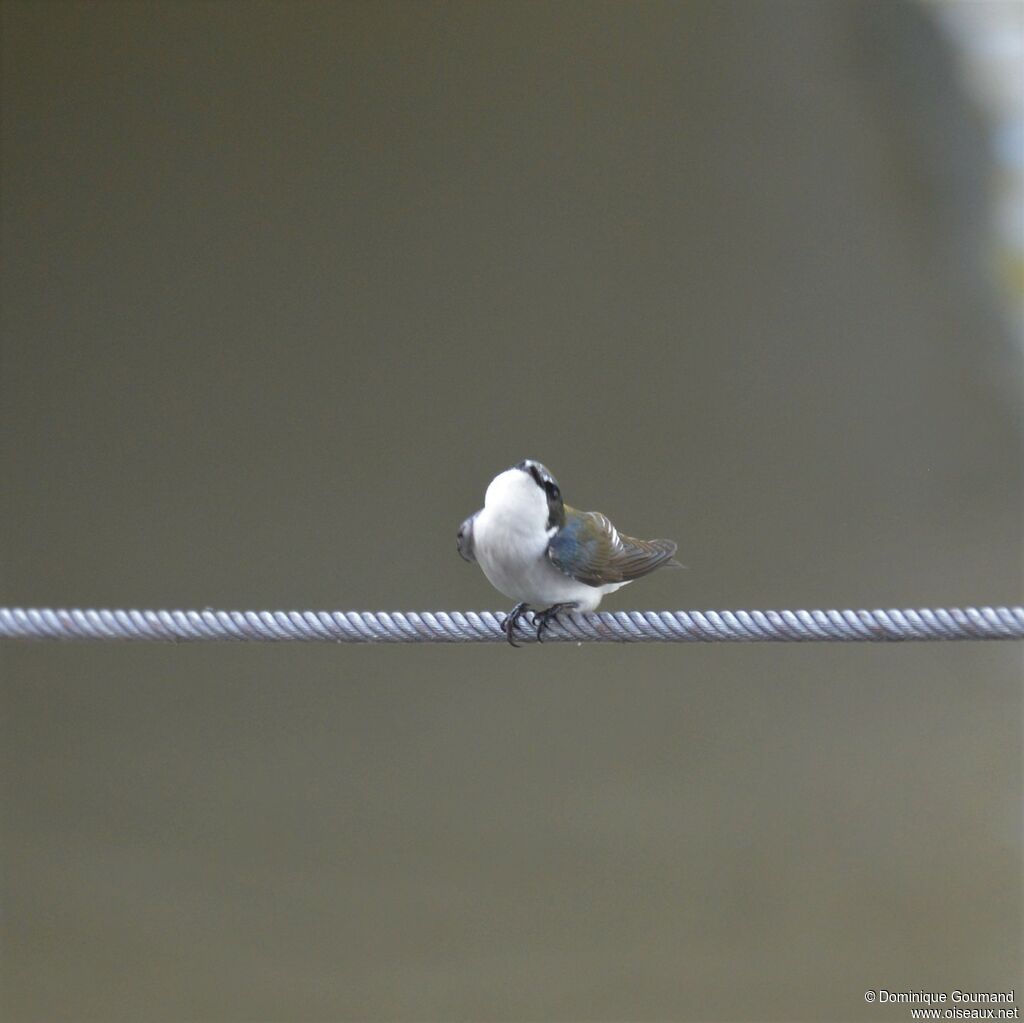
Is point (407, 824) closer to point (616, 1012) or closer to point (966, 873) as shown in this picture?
point (616, 1012)

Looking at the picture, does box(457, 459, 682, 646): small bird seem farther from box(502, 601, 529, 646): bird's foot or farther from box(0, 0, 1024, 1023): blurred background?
box(0, 0, 1024, 1023): blurred background

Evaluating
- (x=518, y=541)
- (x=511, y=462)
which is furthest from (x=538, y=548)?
(x=511, y=462)

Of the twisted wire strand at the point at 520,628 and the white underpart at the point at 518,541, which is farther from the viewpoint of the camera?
the white underpart at the point at 518,541

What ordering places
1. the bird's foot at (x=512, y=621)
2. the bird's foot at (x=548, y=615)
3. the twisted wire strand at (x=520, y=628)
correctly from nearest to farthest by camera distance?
the twisted wire strand at (x=520, y=628) → the bird's foot at (x=512, y=621) → the bird's foot at (x=548, y=615)

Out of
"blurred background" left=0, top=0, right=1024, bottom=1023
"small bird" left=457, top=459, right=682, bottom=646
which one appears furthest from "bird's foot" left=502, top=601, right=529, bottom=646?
"blurred background" left=0, top=0, right=1024, bottom=1023

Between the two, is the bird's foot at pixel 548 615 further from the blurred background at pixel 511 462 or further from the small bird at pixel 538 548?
the blurred background at pixel 511 462

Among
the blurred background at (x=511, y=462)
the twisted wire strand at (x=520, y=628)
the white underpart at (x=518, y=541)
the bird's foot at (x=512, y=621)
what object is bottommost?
the twisted wire strand at (x=520, y=628)

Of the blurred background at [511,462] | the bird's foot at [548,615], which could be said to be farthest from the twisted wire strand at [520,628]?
the blurred background at [511,462]
